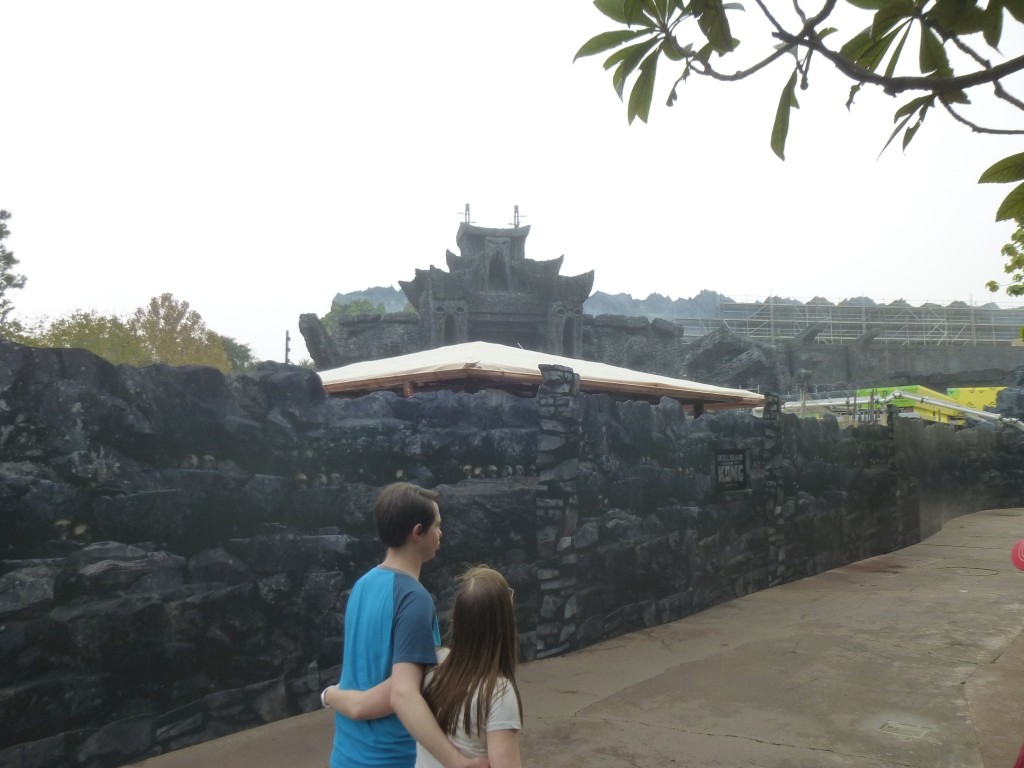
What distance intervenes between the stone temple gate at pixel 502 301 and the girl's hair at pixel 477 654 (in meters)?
24.6

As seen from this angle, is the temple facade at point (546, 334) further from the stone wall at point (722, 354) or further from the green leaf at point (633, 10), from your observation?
the green leaf at point (633, 10)

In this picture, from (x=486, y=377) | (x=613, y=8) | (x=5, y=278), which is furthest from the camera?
(x=5, y=278)

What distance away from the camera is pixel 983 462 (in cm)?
1831

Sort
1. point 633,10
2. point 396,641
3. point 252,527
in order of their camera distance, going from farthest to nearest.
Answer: point 252,527
point 633,10
point 396,641

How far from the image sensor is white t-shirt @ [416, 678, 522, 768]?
199cm

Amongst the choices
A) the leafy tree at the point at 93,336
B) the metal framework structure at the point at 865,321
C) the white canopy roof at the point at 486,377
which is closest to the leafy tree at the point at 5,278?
the leafy tree at the point at 93,336

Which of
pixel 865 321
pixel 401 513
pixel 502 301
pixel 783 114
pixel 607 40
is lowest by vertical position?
pixel 401 513

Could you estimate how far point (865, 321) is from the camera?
1907 inches

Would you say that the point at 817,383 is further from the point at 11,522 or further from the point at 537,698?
the point at 11,522

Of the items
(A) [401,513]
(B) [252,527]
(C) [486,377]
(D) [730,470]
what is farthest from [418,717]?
(D) [730,470]

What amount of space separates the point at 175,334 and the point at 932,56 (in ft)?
114

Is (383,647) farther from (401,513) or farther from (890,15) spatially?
(890,15)

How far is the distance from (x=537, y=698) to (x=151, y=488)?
2.61 m

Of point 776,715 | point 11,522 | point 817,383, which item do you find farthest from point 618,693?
point 817,383
